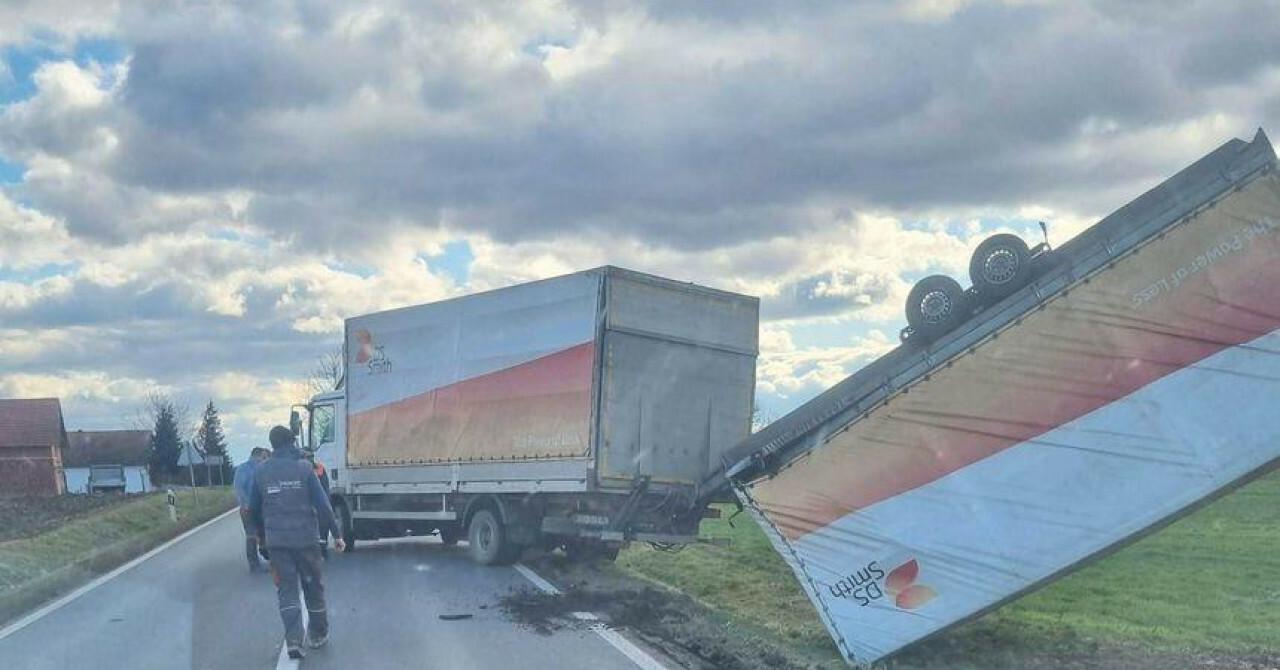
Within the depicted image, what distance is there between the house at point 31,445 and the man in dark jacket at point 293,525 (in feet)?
230

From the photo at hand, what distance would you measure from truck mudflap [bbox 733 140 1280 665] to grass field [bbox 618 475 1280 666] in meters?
0.65

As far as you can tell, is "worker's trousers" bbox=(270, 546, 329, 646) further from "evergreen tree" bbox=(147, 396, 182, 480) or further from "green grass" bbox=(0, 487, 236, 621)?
"evergreen tree" bbox=(147, 396, 182, 480)

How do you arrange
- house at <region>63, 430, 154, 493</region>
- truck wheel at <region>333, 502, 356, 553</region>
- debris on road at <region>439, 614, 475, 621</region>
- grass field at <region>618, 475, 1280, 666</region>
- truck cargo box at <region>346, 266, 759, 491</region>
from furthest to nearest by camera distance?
house at <region>63, 430, 154, 493</region> < truck wheel at <region>333, 502, 356, 553</region> < truck cargo box at <region>346, 266, 759, 491</region> < debris on road at <region>439, 614, 475, 621</region> < grass field at <region>618, 475, 1280, 666</region>

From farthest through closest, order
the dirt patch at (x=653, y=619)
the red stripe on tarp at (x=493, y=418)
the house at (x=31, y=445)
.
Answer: the house at (x=31, y=445), the red stripe on tarp at (x=493, y=418), the dirt patch at (x=653, y=619)

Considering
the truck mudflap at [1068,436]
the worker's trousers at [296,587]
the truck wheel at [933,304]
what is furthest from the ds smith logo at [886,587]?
the worker's trousers at [296,587]

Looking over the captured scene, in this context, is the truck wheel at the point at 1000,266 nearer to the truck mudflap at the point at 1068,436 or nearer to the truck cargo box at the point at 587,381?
the truck mudflap at the point at 1068,436

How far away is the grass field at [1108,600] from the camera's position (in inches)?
386

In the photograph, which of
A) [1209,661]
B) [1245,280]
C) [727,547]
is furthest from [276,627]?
[727,547]

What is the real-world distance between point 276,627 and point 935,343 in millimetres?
6151

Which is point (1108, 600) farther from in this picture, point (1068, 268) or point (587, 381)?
point (587, 381)

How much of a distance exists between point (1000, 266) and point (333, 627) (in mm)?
6410

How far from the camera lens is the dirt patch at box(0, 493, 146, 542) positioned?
93.0 ft

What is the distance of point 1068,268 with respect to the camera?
9352 millimetres

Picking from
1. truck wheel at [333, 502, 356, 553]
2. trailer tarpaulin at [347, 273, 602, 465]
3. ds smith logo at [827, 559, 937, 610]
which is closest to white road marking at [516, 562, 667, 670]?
ds smith logo at [827, 559, 937, 610]
